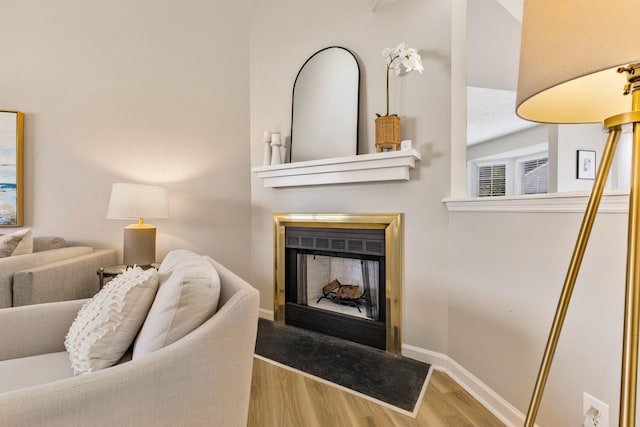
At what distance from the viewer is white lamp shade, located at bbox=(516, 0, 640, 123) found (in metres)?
0.51

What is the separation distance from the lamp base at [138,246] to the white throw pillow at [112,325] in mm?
1275

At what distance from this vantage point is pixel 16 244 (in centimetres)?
199

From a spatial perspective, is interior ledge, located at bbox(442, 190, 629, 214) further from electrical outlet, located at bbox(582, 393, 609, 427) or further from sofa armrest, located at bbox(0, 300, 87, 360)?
sofa armrest, located at bbox(0, 300, 87, 360)

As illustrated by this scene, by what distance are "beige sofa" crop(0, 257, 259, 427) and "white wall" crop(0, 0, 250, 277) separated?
1791mm

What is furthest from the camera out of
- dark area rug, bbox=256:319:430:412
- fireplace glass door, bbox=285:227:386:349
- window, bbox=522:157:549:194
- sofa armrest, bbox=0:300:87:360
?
window, bbox=522:157:549:194

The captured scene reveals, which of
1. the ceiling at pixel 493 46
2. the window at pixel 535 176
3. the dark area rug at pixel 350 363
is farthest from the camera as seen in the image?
the window at pixel 535 176

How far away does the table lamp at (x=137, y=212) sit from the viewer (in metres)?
2.17

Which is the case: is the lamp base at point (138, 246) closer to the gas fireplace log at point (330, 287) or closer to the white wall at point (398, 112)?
the white wall at point (398, 112)

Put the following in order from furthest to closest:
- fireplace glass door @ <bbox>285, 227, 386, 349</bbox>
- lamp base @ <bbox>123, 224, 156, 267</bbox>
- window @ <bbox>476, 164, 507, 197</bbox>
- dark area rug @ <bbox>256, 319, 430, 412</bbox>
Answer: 1. window @ <bbox>476, 164, 507, 197</bbox>
2. lamp base @ <bbox>123, 224, 156, 267</bbox>
3. fireplace glass door @ <bbox>285, 227, 386, 349</bbox>
4. dark area rug @ <bbox>256, 319, 430, 412</bbox>

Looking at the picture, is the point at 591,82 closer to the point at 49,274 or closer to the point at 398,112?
the point at 398,112

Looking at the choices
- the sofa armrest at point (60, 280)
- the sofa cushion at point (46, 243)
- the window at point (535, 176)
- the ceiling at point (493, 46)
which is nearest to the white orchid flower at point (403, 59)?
the ceiling at point (493, 46)

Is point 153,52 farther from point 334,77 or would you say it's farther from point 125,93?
point 334,77

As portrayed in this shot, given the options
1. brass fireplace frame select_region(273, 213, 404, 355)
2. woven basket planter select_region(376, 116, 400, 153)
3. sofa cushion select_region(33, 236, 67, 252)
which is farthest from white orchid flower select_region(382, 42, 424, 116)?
sofa cushion select_region(33, 236, 67, 252)

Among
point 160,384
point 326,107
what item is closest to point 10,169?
point 326,107
